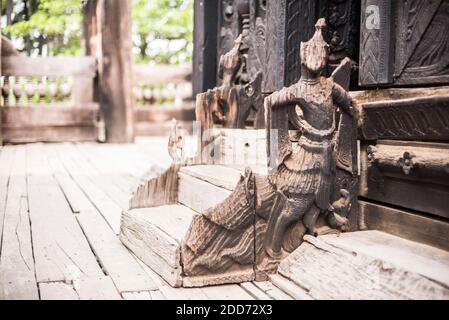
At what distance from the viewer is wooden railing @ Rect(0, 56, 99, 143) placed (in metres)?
8.34

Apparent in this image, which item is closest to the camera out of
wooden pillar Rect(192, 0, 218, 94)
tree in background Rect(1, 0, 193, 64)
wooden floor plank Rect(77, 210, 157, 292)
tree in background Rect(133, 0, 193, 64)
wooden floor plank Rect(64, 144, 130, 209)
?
wooden floor plank Rect(77, 210, 157, 292)

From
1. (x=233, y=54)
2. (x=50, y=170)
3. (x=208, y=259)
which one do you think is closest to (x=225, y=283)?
(x=208, y=259)

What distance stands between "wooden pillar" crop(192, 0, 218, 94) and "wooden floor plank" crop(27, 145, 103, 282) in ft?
5.15

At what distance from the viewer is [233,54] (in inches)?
159

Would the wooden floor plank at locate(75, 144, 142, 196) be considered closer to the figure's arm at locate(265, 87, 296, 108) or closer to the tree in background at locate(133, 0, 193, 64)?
the figure's arm at locate(265, 87, 296, 108)

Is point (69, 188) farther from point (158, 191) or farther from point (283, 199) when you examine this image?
point (283, 199)

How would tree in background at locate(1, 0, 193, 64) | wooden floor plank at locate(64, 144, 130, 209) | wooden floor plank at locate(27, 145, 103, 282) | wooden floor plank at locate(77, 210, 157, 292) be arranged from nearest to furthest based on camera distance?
wooden floor plank at locate(77, 210, 157, 292), wooden floor plank at locate(27, 145, 103, 282), wooden floor plank at locate(64, 144, 130, 209), tree in background at locate(1, 0, 193, 64)

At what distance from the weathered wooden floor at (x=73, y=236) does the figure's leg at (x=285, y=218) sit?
6.4 inches

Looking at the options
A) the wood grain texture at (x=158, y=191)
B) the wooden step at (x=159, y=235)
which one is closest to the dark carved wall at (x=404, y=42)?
the wooden step at (x=159, y=235)

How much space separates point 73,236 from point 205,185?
0.86m

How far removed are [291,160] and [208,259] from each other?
1.87 ft

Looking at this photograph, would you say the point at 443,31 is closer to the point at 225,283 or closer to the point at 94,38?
the point at 225,283

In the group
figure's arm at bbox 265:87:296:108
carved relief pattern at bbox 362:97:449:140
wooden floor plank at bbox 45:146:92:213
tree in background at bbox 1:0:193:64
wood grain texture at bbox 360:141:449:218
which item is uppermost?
tree in background at bbox 1:0:193:64

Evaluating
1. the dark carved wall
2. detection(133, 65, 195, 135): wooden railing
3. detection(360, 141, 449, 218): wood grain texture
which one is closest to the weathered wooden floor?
detection(360, 141, 449, 218): wood grain texture
